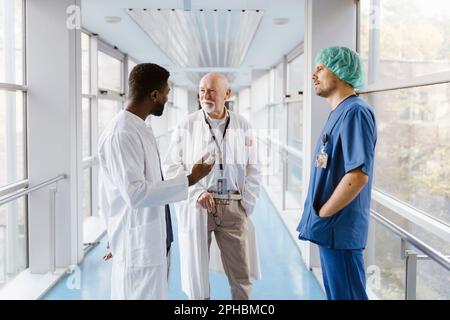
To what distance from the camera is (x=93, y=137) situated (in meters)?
4.34

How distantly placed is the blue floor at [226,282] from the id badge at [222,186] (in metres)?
0.71

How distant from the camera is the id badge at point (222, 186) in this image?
2178 mm

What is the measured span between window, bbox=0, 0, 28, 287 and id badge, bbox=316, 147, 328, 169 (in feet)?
6.26

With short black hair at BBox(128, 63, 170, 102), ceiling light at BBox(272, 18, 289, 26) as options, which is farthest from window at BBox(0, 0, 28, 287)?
ceiling light at BBox(272, 18, 289, 26)

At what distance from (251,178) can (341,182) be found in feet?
2.82

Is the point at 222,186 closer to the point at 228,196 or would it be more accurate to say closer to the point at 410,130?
the point at 228,196

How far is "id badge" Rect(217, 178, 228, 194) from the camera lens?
7.14 feet

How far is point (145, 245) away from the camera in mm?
1509

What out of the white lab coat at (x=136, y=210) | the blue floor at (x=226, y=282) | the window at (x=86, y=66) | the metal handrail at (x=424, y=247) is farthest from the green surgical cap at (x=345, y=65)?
the window at (x=86, y=66)

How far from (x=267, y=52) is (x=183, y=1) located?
2.64 m

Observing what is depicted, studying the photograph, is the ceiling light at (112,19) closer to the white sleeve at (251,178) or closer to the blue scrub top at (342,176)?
the white sleeve at (251,178)
